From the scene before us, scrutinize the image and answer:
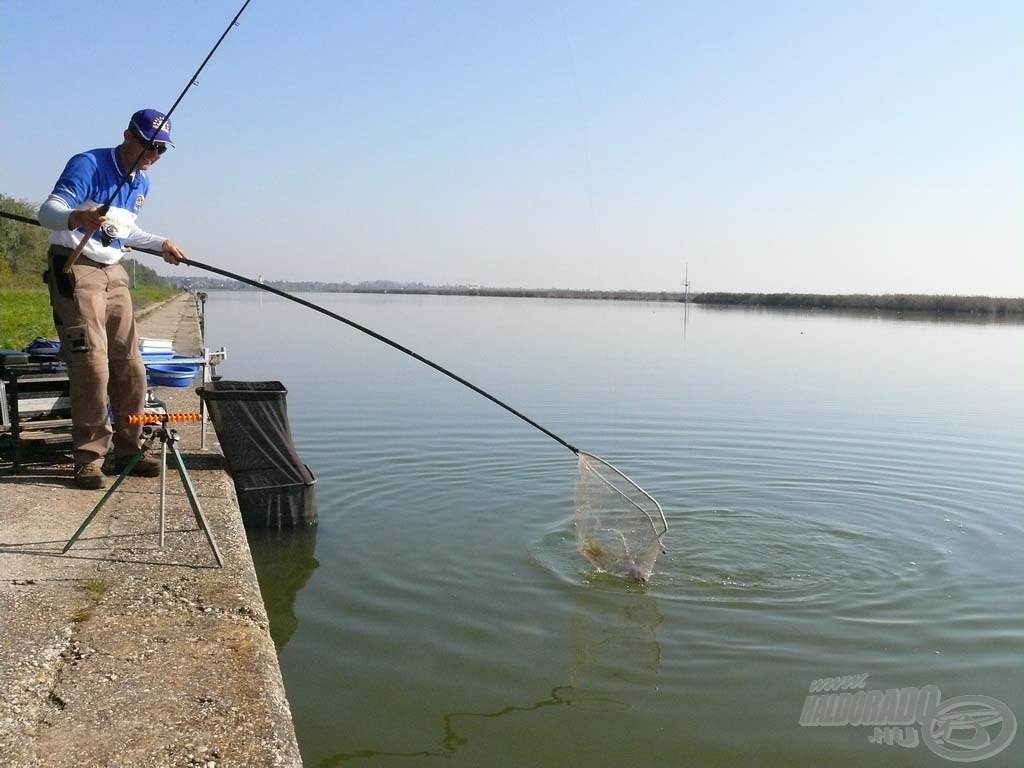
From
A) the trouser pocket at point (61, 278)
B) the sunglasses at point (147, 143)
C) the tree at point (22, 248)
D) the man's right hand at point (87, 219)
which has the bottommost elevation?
the trouser pocket at point (61, 278)

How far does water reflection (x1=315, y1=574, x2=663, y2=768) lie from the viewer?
4238mm

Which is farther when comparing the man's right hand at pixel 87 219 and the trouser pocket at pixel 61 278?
the trouser pocket at pixel 61 278

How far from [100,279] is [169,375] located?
195cm

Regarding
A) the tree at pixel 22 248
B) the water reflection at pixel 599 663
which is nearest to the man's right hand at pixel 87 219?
the water reflection at pixel 599 663

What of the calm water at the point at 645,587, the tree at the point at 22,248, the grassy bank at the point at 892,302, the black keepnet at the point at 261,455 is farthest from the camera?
the grassy bank at the point at 892,302

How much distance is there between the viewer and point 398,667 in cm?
491

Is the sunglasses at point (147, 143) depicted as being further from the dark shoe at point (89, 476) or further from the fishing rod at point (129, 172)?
the dark shoe at point (89, 476)

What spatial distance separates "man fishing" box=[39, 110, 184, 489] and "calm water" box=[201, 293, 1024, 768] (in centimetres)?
156

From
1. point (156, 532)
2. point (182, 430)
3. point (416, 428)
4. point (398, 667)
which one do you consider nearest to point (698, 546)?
point (398, 667)

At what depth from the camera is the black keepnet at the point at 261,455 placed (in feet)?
22.0

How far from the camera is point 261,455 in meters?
6.81

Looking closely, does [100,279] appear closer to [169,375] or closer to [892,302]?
[169,375]

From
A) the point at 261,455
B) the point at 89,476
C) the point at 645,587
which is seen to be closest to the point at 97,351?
the point at 89,476

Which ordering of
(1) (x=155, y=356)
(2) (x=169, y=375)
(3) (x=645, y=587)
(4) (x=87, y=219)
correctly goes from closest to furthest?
(4) (x=87, y=219) < (3) (x=645, y=587) < (2) (x=169, y=375) < (1) (x=155, y=356)
